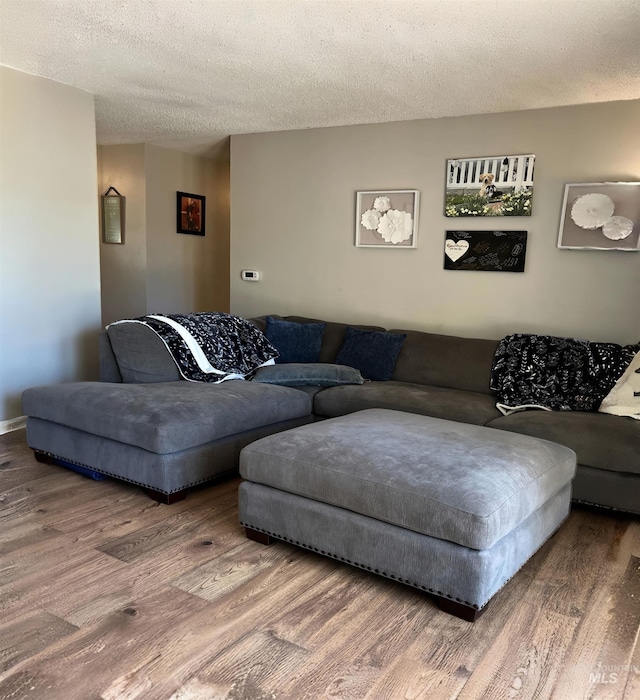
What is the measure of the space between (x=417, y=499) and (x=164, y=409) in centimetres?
137

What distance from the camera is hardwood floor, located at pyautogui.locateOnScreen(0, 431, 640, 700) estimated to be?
5.40ft

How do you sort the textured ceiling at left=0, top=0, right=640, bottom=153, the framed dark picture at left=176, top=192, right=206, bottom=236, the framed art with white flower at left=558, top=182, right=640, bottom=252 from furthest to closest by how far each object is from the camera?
1. the framed dark picture at left=176, top=192, right=206, bottom=236
2. the framed art with white flower at left=558, top=182, right=640, bottom=252
3. the textured ceiling at left=0, top=0, right=640, bottom=153

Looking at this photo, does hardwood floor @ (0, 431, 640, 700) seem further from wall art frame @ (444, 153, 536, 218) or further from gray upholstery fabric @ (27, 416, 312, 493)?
wall art frame @ (444, 153, 536, 218)

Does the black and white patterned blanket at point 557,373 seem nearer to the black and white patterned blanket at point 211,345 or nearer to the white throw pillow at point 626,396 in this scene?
the white throw pillow at point 626,396

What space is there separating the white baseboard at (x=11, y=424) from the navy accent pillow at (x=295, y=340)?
174 cm

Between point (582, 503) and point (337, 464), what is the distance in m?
1.40

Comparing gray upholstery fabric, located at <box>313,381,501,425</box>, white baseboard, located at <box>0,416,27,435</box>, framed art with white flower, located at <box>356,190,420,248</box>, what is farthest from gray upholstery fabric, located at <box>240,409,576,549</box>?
white baseboard, located at <box>0,416,27,435</box>

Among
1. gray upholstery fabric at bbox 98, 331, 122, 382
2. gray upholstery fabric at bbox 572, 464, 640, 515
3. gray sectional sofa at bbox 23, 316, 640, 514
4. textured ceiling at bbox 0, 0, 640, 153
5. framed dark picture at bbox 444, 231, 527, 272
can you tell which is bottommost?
gray upholstery fabric at bbox 572, 464, 640, 515

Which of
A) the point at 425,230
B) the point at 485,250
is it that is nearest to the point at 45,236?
the point at 425,230

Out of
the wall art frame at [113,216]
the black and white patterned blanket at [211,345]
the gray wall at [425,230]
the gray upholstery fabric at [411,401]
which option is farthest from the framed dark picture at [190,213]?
the gray upholstery fabric at [411,401]

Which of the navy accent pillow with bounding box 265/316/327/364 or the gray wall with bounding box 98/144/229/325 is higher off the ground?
the gray wall with bounding box 98/144/229/325

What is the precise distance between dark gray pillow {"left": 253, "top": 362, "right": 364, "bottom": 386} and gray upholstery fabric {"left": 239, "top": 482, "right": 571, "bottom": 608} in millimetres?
1276

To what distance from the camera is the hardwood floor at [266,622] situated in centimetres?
165

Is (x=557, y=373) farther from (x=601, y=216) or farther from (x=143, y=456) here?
Answer: (x=143, y=456)
